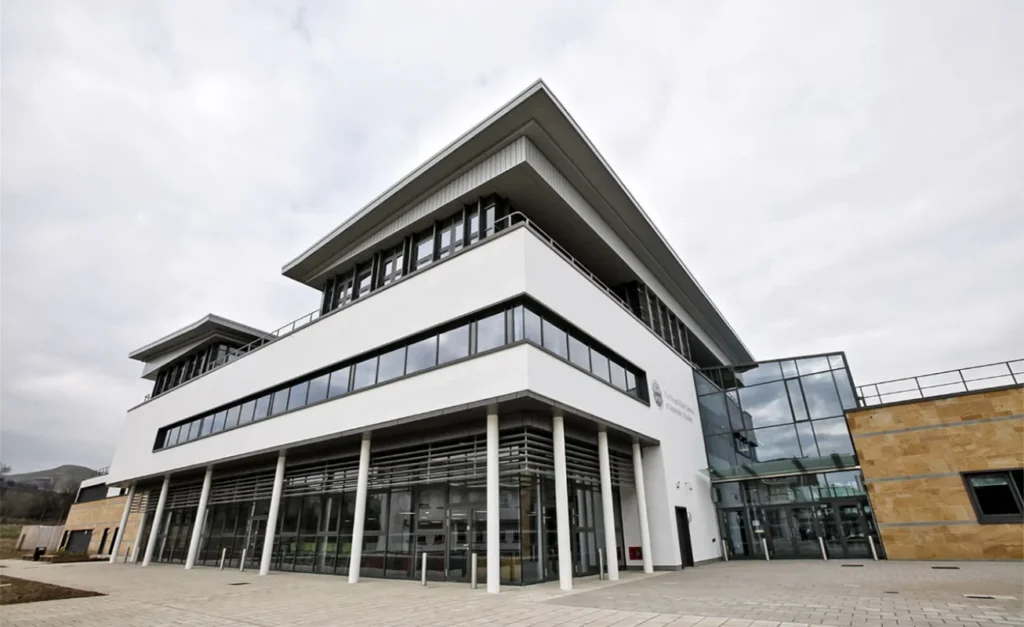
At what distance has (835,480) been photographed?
60.6 feet

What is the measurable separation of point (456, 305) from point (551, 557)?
23.8ft

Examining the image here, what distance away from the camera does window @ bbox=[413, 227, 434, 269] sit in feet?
59.5

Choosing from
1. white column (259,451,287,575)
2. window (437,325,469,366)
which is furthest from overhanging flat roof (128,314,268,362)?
window (437,325,469,366)

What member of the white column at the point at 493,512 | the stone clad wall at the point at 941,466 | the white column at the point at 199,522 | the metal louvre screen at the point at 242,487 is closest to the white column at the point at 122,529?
the white column at the point at 199,522

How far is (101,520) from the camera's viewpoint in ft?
122

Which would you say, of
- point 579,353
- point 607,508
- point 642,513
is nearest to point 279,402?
point 579,353

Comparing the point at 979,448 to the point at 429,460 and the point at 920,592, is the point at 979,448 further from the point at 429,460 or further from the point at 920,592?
the point at 429,460

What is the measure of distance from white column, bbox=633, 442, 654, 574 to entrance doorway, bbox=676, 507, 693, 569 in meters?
1.55

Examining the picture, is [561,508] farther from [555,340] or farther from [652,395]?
[652,395]

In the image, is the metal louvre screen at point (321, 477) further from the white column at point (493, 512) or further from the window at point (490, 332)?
the window at point (490, 332)

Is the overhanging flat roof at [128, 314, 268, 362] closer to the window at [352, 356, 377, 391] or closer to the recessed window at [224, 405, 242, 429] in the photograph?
the recessed window at [224, 405, 242, 429]

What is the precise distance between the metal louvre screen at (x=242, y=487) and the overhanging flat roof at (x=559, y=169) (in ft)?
29.7

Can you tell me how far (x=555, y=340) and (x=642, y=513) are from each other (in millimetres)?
6724

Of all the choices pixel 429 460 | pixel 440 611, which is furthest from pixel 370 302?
pixel 440 611
